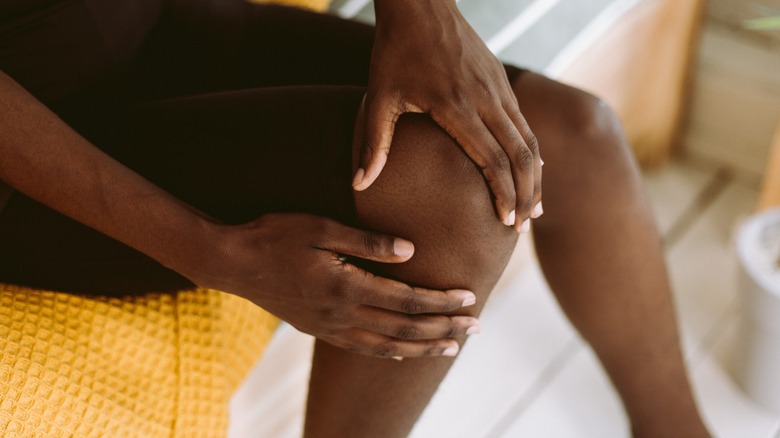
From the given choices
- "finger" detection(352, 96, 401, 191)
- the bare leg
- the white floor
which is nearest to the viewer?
"finger" detection(352, 96, 401, 191)

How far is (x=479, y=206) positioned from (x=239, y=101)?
0.25 meters

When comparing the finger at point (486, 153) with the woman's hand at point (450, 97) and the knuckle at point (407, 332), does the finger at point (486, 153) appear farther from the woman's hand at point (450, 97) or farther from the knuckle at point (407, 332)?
the knuckle at point (407, 332)

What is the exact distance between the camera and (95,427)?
0.71 meters

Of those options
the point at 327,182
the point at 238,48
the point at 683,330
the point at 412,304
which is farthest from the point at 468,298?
the point at 683,330

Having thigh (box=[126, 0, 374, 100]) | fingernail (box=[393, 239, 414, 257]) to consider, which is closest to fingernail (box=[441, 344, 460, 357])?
fingernail (box=[393, 239, 414, 257])

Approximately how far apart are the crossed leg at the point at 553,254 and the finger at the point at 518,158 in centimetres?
3

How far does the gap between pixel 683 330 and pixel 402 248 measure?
35.6 inches

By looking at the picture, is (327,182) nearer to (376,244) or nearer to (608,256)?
(376,244)

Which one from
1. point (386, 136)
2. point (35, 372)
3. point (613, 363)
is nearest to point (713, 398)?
point (613, 363)

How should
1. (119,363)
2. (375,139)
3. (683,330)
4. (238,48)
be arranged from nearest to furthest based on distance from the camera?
(375,139), (119,363), (238,48), (683,330)

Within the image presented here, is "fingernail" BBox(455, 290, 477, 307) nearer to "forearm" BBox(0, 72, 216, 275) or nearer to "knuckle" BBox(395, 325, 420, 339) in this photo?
"knuckle" BBox(395, 325, 420, 339)

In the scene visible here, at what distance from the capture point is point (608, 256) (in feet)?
2.84

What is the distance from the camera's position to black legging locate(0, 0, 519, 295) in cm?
68

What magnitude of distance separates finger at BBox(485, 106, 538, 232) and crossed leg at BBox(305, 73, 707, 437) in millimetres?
25
